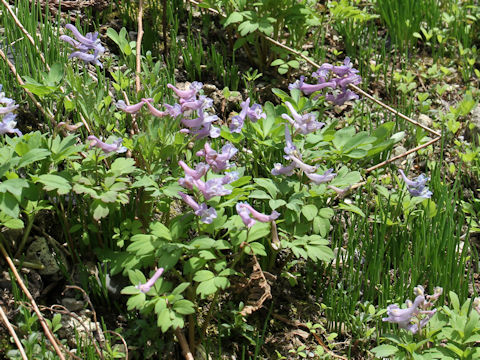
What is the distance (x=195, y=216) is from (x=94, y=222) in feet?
1.61

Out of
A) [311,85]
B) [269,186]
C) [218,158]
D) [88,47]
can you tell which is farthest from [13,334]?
[311,85]

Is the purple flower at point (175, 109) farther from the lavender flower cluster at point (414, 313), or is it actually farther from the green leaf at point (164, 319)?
the lavender flower cluster at point (414, 313)

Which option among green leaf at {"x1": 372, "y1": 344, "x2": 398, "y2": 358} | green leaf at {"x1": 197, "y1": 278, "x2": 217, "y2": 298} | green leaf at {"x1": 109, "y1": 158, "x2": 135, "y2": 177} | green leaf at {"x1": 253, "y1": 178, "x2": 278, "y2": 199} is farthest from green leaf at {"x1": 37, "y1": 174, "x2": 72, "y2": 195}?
green leaf at {"x1": 372, "y1": 344, "x2": 398, "y2": 358}

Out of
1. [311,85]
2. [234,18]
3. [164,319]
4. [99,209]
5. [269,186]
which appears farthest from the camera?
[234,18]

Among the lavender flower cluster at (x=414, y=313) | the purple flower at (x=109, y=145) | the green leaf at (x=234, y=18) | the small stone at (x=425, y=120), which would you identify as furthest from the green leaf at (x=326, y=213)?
the small stone at (x=425, y=120)

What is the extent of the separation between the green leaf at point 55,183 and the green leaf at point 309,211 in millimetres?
886

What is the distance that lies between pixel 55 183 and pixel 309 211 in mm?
953

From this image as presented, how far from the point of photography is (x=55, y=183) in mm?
2057

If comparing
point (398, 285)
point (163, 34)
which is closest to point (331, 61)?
point (163, 34)

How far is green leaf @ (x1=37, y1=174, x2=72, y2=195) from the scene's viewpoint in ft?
6.70

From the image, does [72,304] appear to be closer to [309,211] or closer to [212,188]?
[212,188]

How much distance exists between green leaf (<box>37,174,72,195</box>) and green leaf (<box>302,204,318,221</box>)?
0.89 meters

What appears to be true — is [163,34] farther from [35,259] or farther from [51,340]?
[51,340]

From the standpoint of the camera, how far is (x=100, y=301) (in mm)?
2418
